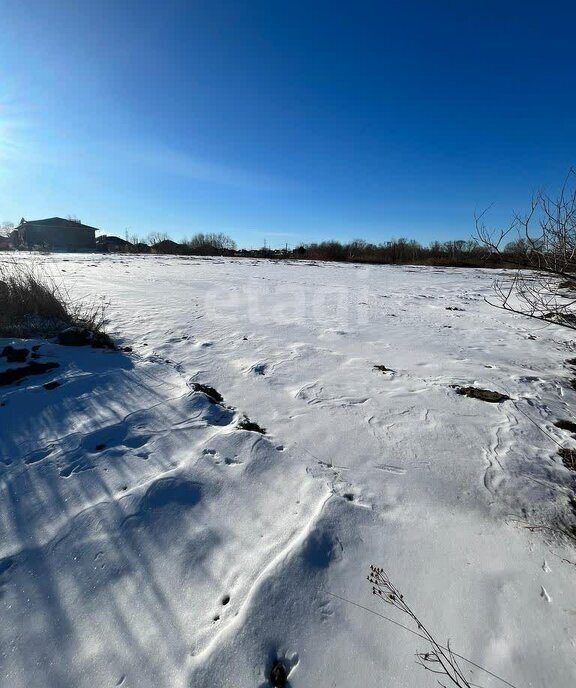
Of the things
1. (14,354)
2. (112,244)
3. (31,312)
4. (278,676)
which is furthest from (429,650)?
(112,244)

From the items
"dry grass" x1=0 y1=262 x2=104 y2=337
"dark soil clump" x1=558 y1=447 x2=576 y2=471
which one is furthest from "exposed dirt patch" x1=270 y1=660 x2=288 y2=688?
"dry grass" x1=0 y1=262 x2=104 y2=337

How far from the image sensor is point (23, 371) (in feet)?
13.7

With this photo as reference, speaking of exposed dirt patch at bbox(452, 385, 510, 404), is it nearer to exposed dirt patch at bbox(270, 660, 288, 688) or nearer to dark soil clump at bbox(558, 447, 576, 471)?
dark soil clump at bbox(558, 447, 576, 471)

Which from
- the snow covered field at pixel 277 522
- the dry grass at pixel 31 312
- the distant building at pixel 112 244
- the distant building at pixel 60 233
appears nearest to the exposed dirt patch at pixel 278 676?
the snow covered field at pixel 277 522

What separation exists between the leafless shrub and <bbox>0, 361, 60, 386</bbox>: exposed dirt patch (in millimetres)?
4456

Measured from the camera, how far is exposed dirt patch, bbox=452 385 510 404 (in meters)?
3.71

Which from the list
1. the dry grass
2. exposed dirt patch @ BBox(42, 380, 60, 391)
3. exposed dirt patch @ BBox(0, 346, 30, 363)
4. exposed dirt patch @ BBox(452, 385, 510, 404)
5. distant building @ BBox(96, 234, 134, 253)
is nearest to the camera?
exposed dirt patch @ BBox(452, 385, 510, 404)

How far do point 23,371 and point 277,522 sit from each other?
392cm

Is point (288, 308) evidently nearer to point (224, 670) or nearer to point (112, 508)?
point (112, 508)

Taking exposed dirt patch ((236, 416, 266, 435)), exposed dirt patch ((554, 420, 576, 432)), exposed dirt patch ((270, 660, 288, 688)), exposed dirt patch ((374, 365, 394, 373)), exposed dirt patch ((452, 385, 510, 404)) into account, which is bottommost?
exposed dirt patch ((270, 660, 288, 688))

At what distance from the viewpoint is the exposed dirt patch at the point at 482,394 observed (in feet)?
12.2

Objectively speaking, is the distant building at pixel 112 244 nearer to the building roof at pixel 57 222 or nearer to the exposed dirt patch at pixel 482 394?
the building roof at pixel 57 222

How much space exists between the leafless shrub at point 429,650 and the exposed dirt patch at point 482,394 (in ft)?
→ 8.57

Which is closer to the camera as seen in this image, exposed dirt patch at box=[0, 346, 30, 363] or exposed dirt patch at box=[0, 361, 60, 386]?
exposed dirt patch at box=[0, 361, 60, 386]
